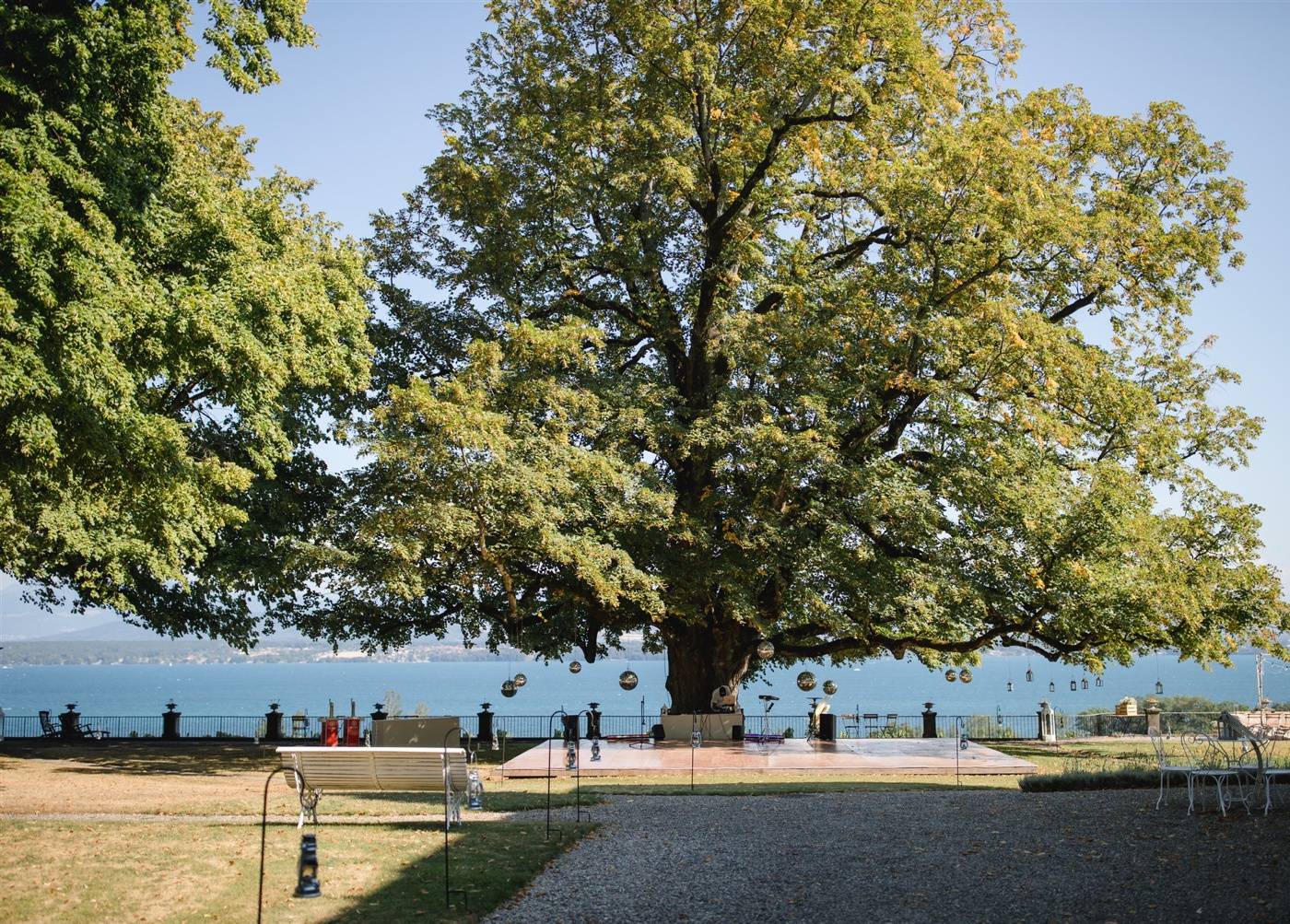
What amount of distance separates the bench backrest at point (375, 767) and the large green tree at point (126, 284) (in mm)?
4177

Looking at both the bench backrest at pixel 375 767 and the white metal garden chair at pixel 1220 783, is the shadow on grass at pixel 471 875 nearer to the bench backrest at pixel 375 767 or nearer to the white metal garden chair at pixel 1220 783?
the bench backrest at pixel 375 767

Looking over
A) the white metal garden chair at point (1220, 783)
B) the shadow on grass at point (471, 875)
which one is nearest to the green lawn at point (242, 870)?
the shadow on grass at point (471, 875)

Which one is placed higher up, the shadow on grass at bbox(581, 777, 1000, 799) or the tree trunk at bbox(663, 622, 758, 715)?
the tree trunk at bbox(663, 622, 758, 715)

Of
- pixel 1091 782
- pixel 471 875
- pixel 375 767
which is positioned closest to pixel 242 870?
pixel 471 875

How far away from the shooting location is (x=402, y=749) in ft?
41.5

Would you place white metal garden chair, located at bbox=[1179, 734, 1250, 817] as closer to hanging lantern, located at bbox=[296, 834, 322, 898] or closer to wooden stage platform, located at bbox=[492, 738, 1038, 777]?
wooden stage platform, located at bbox=[492, 738, 1038, 777]

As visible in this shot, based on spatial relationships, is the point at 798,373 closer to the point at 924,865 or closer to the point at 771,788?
the point at 771,788

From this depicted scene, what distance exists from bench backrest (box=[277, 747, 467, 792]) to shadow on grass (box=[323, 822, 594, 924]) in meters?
0.71

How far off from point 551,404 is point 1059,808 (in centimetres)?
1197

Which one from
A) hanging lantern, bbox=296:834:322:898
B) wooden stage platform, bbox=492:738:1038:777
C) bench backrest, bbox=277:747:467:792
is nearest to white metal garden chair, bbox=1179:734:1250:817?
wooden stage platform, bbox=492:738:1038:777

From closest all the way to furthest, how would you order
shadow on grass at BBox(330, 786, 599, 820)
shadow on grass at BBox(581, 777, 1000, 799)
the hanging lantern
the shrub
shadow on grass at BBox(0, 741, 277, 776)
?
the hanging lantern
shadow on grass at BBox(330, 786, 599, 820)
the shrub
shadow on grass at BBox(581, 777, 1000, 799)
shadow on grass at BBox(0, 741, 277, 776)

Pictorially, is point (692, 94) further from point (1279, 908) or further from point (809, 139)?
point (1279, 908)

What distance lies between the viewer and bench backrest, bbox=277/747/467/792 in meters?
12.5

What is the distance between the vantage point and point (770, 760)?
20.8 meters
